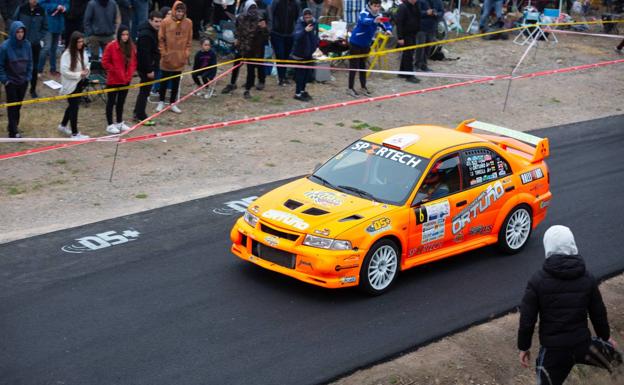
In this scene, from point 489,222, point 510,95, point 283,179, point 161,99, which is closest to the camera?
point 489,222

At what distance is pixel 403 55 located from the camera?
22.1 metres

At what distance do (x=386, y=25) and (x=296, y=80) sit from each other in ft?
12.4

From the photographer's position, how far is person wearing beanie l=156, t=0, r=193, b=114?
57.4ft

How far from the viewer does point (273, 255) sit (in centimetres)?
1036

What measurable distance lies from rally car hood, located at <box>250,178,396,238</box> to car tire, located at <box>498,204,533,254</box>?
2031 millimetres

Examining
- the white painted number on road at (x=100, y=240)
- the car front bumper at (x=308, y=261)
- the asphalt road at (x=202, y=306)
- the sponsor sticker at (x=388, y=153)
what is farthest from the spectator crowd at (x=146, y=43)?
the car front bumper at (x=308, y=261)

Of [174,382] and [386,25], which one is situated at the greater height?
[386,25]

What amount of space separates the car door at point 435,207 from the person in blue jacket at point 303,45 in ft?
28.6

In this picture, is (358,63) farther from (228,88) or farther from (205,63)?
(205,63)

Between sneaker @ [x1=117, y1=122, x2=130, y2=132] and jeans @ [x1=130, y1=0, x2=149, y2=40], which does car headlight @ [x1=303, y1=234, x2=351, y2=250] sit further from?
jeans @ [x1=130, y1=0, x2=149, y2=40]

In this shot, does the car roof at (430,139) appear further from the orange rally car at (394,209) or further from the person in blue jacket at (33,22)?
the person in blue jacket at (33,22)

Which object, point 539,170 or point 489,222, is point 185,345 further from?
point 539,170

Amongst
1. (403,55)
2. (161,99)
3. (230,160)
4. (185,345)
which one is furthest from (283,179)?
(403,55)

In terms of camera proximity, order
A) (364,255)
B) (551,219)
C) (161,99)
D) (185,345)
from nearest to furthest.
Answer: (185,345), (364,255), (551,219), (161,99)
